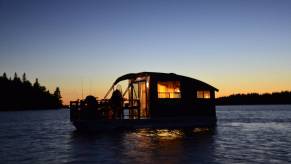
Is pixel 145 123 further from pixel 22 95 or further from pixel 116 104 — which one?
Answer: pixel 22 95

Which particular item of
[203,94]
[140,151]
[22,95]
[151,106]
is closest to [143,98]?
[151,106]

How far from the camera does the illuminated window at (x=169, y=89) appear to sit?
29891mm

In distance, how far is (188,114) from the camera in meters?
31.0

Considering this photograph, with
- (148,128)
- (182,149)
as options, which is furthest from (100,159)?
(148,128)

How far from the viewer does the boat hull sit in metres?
26.4

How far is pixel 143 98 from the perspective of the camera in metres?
30.3

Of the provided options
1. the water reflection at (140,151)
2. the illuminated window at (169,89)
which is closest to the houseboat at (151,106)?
the illuminated window at (169,89)

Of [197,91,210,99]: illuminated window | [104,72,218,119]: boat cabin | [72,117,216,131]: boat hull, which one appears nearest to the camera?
[72,117,216,131]: boat hull

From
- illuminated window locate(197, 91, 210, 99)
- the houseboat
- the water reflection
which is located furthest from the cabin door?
the water reflection

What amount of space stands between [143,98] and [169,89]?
91.0 inches

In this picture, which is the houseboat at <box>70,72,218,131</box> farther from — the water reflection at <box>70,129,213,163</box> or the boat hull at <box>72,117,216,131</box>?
the water reflection at <box>70,129,213,163</box>

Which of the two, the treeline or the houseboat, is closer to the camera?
the houseboat

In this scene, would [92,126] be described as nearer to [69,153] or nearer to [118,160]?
[69,153]

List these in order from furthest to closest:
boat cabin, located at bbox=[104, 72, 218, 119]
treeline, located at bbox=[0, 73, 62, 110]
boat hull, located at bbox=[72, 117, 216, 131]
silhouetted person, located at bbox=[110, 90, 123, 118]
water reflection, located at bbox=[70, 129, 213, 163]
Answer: treeline, located at bbox=[0, 73, 62, 110] → boat cabin, located at bbox=[104, 72, 218, 119] → silhouetted person, located at bbox=[110, 90, 123, 118] → boat hull, located at bbox=[72, 117, 216, 131] → water reflection, located at bbox=[70, 129, 213, 163]
